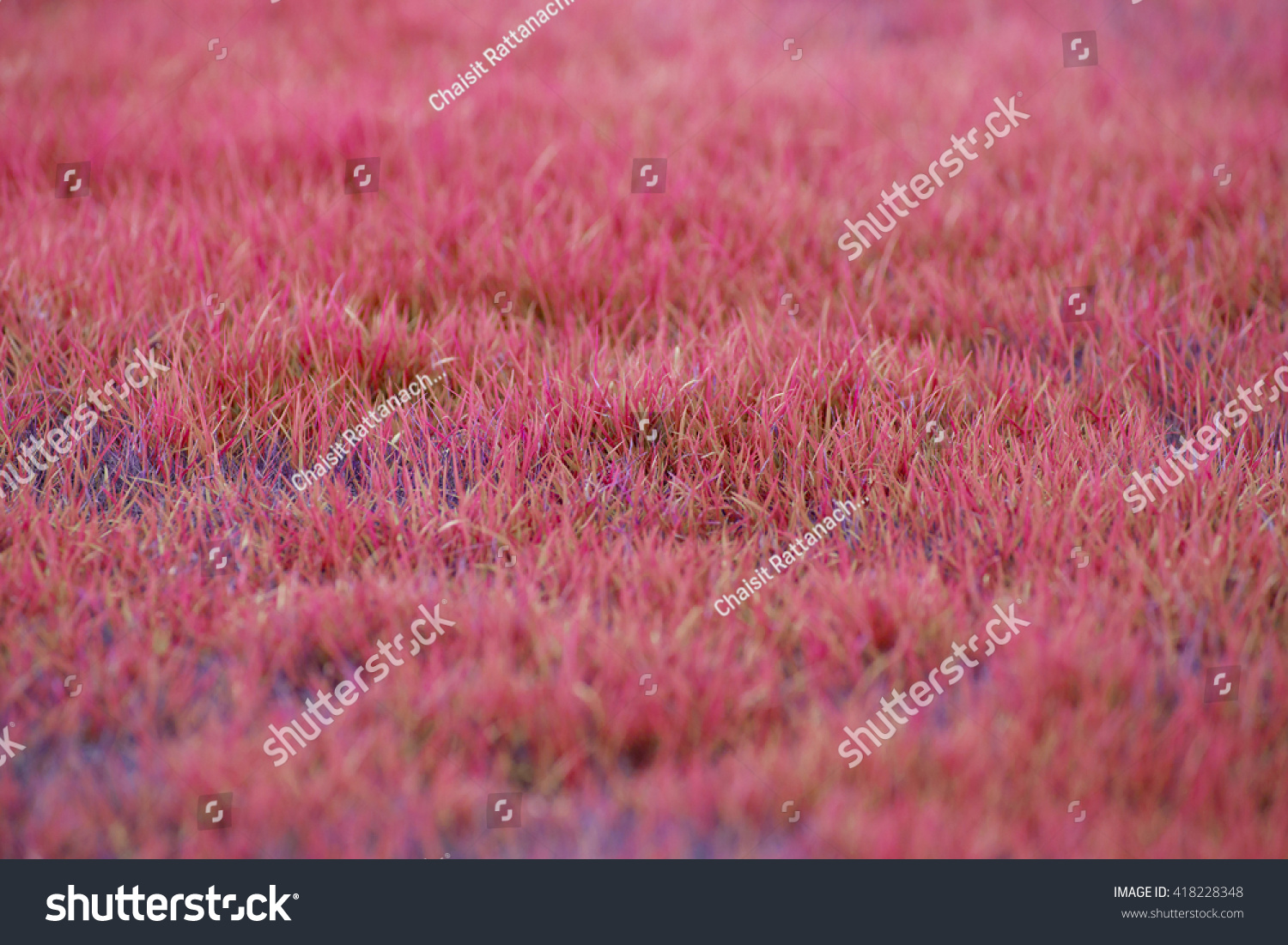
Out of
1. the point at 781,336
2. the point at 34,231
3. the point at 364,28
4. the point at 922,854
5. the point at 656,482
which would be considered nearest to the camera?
the point at 922,854

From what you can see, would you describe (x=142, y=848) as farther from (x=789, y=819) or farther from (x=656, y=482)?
(x=656, y=482)

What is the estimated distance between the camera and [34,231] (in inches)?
125

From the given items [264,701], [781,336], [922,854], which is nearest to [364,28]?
[781,336]

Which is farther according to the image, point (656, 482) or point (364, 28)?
point (364, 28)

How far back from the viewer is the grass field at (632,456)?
1.76 metres

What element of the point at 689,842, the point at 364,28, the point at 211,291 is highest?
the point at 364,28

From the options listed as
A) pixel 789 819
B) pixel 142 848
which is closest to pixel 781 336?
pixel 789 819

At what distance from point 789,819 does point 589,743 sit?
1.33ft

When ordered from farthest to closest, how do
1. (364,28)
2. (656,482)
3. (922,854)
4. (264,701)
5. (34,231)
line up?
(364,28) → (34,231) → (656,482) → (264,701) → (922,854)

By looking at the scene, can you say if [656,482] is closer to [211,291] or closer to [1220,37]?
[211,291]

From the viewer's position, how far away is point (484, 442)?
2.56 metres

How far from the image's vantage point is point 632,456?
8.29 feet

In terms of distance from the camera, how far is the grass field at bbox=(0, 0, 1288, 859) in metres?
1.76

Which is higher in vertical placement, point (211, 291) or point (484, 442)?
point (211, 291)
